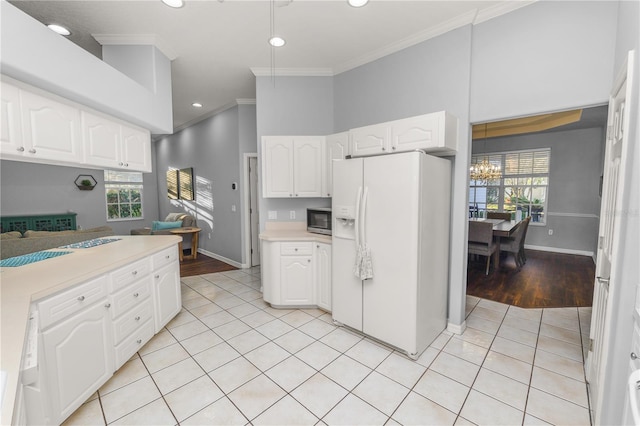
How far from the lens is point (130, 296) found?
2.24 metres

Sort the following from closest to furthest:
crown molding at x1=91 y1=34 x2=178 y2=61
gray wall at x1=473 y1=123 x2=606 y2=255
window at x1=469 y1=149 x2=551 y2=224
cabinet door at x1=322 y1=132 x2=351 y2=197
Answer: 1. crown molding at x1=91 y1=34 x2=178 y2=61
2. cabinet door at x1=322 y1=132 x2=351 y2=197
3. gray wall at x1=473 y1=123 x2=606 y2=255
4. window at x1=469 y1=149 x2=551 y2=224

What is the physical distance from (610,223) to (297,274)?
2.67 meters

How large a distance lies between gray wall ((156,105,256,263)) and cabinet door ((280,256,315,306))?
83.5 inches

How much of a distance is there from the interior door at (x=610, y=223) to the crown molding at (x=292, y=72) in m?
2.77

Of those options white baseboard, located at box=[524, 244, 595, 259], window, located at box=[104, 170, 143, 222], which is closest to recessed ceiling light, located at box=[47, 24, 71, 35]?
window, located at box=[104, 170, 143, 222]

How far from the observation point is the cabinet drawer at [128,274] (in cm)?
207

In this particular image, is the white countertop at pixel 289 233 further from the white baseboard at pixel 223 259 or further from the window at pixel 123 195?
the window at pixel 123 195

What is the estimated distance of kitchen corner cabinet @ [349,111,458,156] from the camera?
2.35 m

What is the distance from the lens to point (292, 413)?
5.78 ft

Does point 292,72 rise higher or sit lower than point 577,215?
higher

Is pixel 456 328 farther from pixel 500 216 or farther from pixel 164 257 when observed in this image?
pixel 500 216

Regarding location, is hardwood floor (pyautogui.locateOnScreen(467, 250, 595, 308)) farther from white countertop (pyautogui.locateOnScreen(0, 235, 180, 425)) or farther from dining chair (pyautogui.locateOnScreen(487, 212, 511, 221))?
white countertop (pyautogui.locateOnScreen(0, 235, 180, 425))

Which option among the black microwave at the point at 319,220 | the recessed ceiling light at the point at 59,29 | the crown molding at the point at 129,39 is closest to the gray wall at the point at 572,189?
the black microwave at the point at 319,220

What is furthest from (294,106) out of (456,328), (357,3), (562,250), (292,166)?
(562,250)
